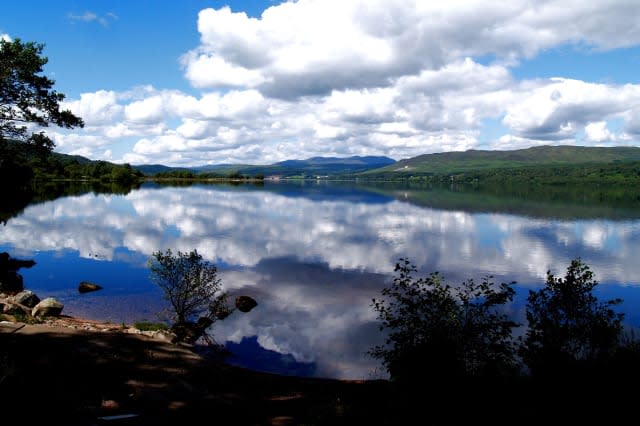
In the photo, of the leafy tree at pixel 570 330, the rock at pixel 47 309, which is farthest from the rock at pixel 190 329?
the leafy tree at pixel 570 330

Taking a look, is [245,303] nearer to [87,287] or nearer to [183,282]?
[183,282]

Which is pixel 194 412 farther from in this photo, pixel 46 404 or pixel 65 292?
pixel 65 292

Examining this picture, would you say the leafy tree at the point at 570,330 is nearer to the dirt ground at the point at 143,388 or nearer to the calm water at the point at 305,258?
the dirt ground at the point at 143,388

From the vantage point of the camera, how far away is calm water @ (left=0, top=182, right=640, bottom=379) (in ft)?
95.0

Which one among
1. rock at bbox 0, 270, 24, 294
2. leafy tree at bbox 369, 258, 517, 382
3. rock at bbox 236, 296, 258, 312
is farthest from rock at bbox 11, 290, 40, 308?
leafy tree at bbox 369, 258, 517, 382

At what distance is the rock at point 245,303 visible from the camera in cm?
3366

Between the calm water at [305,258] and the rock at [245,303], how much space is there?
98 centimetres

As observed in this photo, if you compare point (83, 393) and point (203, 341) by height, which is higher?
point (83, 393)

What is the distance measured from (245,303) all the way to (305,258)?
21555 millimetres

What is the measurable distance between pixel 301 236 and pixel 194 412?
61.1 metres

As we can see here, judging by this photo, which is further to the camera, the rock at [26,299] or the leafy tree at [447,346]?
the rock at [26,299]

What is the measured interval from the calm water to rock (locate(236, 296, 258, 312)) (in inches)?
38.5

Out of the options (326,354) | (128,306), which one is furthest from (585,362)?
(128,306)

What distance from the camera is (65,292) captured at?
3747cm
